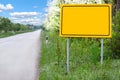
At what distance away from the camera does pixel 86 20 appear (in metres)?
12.6

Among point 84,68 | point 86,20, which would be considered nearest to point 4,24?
point 84,68

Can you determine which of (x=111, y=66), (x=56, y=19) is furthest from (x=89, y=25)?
(x=56, y=19)

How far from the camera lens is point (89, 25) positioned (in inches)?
498

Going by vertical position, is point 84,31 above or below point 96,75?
above

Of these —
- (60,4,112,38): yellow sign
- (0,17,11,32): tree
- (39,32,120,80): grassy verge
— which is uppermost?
(60,4,112,38): yellow sign

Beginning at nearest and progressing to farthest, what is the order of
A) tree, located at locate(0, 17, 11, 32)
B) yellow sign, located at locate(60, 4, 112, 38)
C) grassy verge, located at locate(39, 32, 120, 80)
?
grassy verge, located at locate(39, 32, 120, 80) → yellow sign, located at locate(60, 4, 112, 38) → tree, located at locate(0, 17, 11, 32)

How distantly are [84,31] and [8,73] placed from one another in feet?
10.6

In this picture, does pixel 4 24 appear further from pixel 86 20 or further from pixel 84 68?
pixel 86 20

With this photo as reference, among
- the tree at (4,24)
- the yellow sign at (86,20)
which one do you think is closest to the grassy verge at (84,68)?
the yellow sign at (86,20)

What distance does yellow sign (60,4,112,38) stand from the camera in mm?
12570

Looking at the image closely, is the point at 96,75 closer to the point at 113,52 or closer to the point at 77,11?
the point at 77,11

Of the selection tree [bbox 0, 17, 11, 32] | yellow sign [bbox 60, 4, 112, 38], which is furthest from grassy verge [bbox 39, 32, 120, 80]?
tree [bbox 0, 17, 11, 32]

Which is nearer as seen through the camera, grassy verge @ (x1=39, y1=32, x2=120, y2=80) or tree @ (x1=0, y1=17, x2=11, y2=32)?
grassy verge @ (x1=39, y1=32, x2=120, y2=80)

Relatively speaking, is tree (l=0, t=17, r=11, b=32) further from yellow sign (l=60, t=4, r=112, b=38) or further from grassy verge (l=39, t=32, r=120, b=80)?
yellow sign (l=60, t=4, r=112, b=38)
